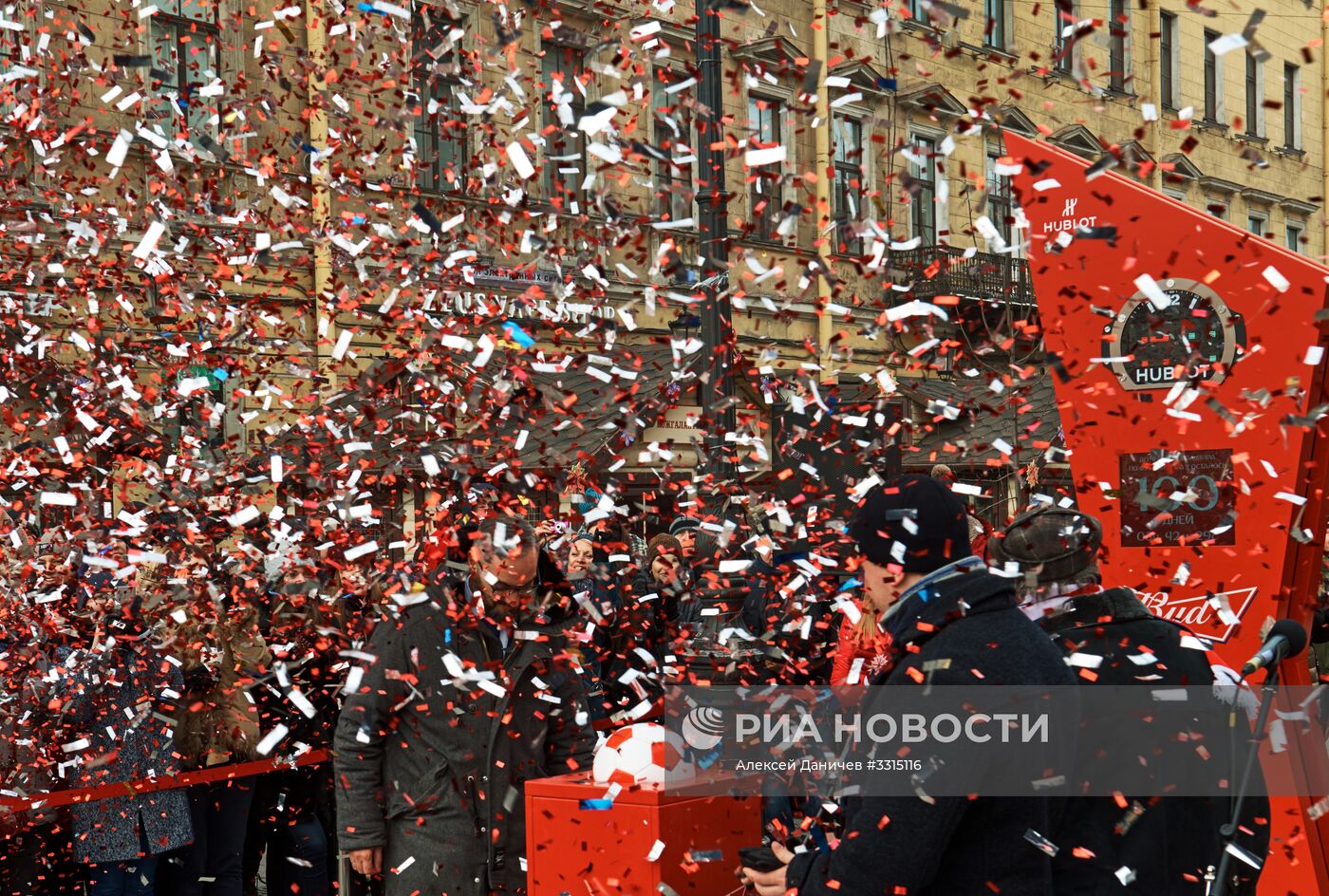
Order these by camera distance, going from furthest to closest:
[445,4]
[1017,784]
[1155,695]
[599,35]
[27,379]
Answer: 1. [599,35]
2. [27,379]
3. [445,4]
4. [1155,695]
5. [1017,784]

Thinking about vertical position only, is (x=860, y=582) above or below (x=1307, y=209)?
below

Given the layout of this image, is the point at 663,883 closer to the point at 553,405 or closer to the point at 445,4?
the point at 553,405

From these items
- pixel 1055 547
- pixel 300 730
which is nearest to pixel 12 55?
pixel 300 730

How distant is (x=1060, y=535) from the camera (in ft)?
13.7

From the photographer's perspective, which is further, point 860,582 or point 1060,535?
point 860,582

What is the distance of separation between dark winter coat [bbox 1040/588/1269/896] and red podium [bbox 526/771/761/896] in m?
1.19

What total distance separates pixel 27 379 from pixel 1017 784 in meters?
5.54

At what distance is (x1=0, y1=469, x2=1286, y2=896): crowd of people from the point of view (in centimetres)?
325

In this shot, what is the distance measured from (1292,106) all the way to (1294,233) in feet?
8.59

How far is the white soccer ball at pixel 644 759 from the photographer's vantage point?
450cm

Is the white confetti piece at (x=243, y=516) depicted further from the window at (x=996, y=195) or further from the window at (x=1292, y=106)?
the window at (x=1292, y=106)

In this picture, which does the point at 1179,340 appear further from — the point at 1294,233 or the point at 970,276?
the point at 1294,233

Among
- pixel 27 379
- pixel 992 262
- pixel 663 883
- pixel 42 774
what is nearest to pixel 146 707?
pixel 42 774

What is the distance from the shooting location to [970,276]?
73.8 feet
